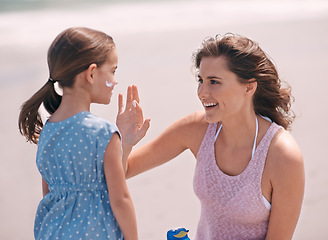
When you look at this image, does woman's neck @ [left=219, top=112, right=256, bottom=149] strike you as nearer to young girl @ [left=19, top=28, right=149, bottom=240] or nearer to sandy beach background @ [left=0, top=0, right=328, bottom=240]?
young girl @ [left=19, top=28, right=149, bottom=240]

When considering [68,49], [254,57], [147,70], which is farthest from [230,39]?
[147,70]

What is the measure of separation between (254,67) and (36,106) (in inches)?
42.1

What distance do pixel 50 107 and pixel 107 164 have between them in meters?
0.45

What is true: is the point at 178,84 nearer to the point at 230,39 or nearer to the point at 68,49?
the point at 230,39

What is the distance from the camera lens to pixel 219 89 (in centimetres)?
263

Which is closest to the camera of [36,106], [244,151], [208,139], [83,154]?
[83,154]

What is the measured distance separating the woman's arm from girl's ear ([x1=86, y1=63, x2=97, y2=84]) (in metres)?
0.90

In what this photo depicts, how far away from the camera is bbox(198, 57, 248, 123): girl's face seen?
2.63m

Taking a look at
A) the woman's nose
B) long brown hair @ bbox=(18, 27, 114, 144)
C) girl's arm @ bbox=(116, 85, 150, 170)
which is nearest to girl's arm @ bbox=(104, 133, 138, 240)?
long brown hair @ bbox=(18, 27, 114, 144)

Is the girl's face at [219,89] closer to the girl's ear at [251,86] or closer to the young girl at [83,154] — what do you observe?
the girl's ear at [251,86]

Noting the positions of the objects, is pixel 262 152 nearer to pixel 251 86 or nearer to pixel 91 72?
pixel 251 86

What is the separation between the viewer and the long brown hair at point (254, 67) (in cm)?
262

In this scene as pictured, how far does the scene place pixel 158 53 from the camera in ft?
28.7

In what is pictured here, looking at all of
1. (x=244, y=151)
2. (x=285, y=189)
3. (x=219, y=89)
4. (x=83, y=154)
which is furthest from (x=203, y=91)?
(x=83, y=154)
